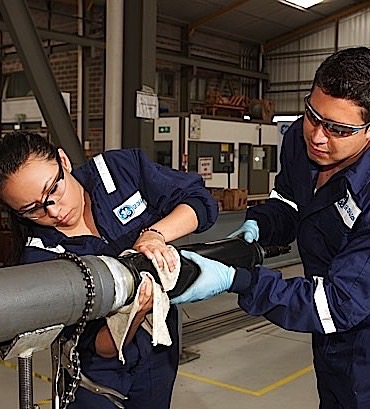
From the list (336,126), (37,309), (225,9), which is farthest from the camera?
(225,9)

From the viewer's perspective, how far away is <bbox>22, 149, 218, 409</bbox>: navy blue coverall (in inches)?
59.2

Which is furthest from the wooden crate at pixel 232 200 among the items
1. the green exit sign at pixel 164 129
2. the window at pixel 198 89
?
the window at pixel 198 89

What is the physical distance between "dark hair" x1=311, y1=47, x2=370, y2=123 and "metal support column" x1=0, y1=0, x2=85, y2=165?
2.02 meters

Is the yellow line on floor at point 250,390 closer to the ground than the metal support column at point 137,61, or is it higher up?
closer to the ground

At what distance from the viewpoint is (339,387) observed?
5.30 ft

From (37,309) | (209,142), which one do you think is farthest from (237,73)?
(37,309)

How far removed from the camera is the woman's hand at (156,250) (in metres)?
1.20

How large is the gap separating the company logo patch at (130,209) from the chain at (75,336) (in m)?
0.47

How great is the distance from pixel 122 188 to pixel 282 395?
7.05 ft

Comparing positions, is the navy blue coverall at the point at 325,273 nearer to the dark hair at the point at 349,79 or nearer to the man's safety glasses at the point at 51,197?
the dark hair at the point at 349,79

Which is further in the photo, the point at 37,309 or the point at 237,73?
the point at 237,73

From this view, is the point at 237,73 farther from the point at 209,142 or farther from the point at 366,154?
the point at 366,154

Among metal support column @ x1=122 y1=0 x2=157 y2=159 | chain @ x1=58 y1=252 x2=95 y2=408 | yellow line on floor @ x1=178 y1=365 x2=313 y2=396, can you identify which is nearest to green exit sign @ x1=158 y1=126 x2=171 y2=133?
metal support column @ x1=122 y1=0 x2=157 y2=159

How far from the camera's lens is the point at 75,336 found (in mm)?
1052
